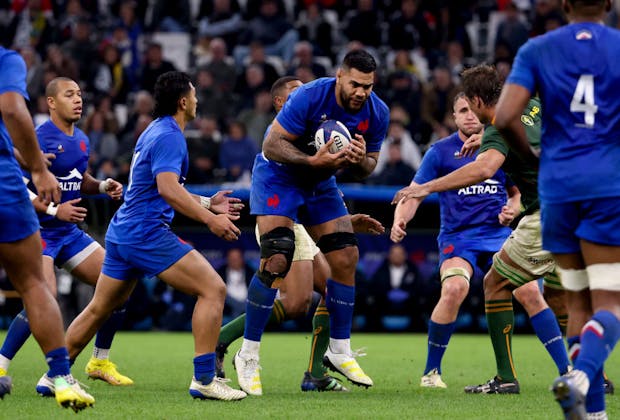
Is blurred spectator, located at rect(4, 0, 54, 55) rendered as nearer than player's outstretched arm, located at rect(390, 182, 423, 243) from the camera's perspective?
No

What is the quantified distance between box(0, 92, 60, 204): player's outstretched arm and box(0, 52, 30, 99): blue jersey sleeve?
0.04m

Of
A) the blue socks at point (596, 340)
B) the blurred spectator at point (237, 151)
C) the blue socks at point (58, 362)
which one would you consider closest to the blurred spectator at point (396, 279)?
the blurred spectator at point (237, 151)

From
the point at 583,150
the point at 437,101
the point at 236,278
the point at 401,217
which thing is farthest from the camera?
the point at 437,101

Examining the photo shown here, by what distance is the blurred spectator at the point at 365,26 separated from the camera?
21.7m

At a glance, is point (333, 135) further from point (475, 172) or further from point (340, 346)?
point (340, 346)

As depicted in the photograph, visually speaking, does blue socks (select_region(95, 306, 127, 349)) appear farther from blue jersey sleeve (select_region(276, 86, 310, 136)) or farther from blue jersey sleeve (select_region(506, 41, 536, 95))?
blue jersey sleeve (select_region(506, 41, 536, 95))

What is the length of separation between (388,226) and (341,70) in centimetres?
847

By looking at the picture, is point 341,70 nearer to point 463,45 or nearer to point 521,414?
point 521,414

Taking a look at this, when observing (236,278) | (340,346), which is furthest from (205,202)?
(236,278)

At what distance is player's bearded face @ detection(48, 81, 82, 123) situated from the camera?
31.3ft

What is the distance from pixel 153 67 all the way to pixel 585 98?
1608 centimetres

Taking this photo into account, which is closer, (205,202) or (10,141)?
(10,141)

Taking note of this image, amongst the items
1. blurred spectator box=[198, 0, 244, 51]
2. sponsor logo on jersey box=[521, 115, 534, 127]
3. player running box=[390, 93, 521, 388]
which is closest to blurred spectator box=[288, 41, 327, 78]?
blurred spectator box=[198, 0, 244, 51]

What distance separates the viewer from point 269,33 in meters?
22.3
